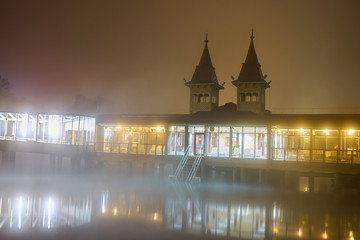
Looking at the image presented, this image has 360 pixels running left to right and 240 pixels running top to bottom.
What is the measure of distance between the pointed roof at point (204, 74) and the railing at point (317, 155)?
410 inches

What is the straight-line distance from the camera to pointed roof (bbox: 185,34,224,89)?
36.4 metres

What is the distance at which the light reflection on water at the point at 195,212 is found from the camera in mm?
16359

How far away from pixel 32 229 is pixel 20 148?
1785 centimetres

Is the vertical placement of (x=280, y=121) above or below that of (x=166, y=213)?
above

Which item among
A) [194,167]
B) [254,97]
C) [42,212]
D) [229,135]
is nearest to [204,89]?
[254,97]

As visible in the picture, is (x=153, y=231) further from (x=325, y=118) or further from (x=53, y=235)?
(x=325, y=118)

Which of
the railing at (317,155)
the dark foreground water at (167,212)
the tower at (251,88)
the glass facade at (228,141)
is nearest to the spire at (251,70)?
the tower at (251,88)

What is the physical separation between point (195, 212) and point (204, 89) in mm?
18154

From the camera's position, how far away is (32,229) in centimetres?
1537

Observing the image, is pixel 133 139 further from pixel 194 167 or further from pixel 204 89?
pixel 204 89

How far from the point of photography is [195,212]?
64.7 feet

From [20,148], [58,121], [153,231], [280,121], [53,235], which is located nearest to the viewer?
[53,235]

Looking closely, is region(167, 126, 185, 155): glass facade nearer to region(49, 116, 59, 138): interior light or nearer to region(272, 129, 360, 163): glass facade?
region(272, 129, 360, 163): glass facade

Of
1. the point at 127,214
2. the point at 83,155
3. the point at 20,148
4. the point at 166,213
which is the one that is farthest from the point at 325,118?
the point at 20,148
